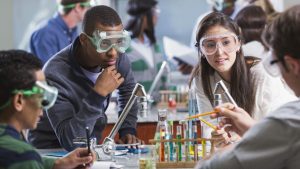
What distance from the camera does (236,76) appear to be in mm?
2926

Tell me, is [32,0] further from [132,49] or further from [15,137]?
[15,137]

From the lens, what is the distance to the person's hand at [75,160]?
7.16ft

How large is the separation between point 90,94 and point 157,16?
260 cm

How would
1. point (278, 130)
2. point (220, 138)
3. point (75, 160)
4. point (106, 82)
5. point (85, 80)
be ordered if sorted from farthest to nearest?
1. point (85, 80)
2. point (106, 82)
3. point (220, 138)
4. point (75, 160)
5. point (278, 130)

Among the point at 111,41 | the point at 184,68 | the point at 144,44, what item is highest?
the point at 111,41

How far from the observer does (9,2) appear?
17.0 ft

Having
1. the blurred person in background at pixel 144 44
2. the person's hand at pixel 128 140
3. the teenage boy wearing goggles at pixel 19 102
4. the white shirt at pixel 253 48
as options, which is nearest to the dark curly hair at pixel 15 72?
the teenage boy wearing goggles at pixel 19 102

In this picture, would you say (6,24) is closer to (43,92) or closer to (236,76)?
(236,76)

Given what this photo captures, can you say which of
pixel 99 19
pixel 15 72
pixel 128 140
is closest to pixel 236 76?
pixel 128 140

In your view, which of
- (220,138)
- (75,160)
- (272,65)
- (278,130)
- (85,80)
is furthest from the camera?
(85,80)

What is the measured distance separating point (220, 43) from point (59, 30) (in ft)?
7.53

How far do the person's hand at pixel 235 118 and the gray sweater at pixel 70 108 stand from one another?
64cm

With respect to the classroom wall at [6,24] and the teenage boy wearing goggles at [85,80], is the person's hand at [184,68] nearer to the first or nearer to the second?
the classroom wall at [6,24]

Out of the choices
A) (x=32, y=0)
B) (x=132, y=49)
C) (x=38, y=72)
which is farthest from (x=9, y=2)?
(x=38, y=72)
